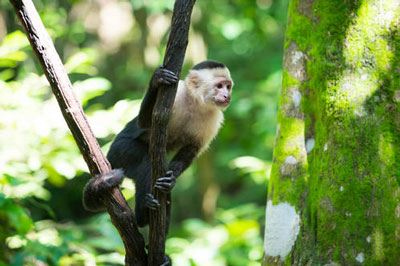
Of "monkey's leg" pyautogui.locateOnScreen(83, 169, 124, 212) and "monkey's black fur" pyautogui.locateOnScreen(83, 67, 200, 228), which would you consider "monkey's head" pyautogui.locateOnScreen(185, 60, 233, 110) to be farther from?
"monkey's leg" pyautogui.locateOnScreen(83, 169, 124, 212)

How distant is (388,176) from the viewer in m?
2.13

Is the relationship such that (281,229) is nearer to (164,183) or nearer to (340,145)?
(340,145)

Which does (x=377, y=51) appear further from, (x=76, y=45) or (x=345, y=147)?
(x=76, y=45)

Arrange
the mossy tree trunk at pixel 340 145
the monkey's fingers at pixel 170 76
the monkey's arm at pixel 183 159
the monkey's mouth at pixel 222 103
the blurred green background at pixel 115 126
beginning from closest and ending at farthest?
the mossy tree trunk at pixel 340 145, the monkey's fingers at pixel 170 76, the monkey's arm at pixel 183 159, the monkey's mouth at pixel 222 103, the blurred green background at pixel 115 126

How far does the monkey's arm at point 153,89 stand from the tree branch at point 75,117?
480mm

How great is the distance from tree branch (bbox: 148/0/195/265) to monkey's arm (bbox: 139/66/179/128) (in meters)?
0.03

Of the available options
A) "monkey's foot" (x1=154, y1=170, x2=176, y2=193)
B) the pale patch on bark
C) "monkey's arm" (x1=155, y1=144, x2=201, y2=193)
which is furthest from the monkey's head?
the pale patch on bark

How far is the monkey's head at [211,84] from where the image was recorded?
3414 mm

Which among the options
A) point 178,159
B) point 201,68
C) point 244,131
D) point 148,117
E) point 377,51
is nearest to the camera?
point 377,51

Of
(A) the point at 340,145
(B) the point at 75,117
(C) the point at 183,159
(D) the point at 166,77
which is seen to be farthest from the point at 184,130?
(A) the point at 340,145

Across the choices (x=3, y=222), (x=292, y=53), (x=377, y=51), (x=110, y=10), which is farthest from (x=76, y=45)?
(x=377, y=51)

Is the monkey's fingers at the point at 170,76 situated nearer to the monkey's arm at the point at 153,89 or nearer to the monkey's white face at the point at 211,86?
the monkey's arm at the point at 153,89

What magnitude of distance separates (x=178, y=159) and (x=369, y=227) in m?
1.61

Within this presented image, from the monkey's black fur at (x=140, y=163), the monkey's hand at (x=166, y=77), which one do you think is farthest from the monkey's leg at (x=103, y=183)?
the monkey's hand at (x=166, y=77)
